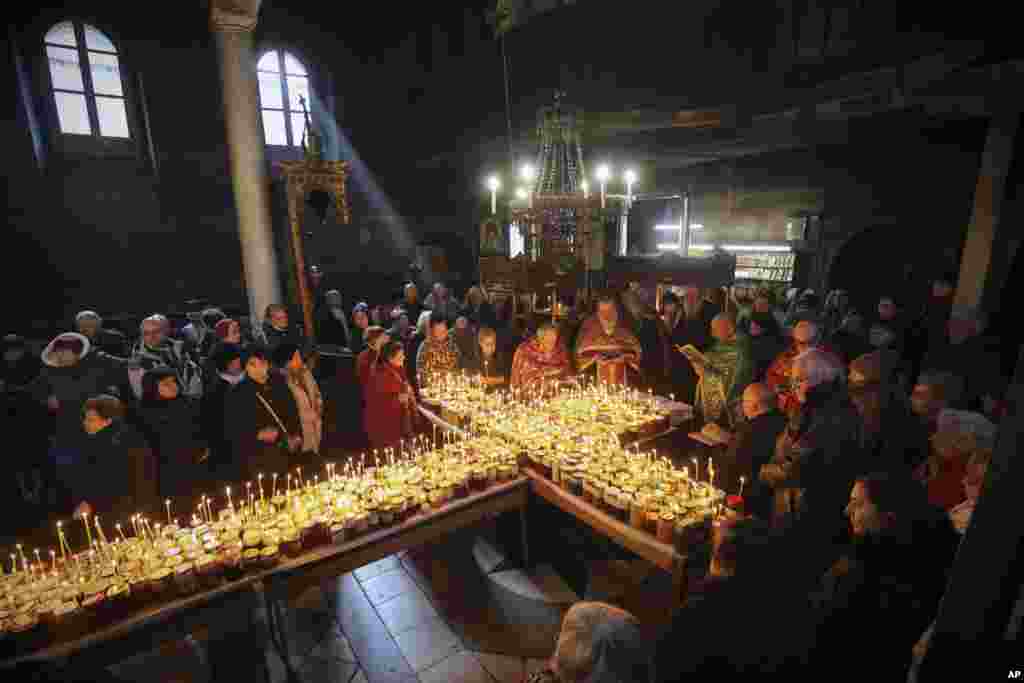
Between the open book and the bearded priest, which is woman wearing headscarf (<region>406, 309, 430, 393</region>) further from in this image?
the open book

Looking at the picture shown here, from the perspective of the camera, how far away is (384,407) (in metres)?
6.45

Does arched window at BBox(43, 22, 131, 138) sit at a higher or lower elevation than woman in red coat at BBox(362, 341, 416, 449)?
higher

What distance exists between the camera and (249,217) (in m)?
8.88

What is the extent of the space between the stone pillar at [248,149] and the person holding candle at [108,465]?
16.0 ft

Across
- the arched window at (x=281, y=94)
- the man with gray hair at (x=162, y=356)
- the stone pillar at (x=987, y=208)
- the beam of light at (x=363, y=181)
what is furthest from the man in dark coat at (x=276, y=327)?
the stone pillar at (x=987, y=208)

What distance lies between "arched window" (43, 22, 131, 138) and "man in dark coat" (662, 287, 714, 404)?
14.7 meters

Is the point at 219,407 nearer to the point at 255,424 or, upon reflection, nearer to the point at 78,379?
the point at 255,424

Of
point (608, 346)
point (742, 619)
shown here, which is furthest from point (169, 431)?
point (742, 619)

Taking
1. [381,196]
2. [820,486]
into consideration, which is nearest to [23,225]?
[381,196]

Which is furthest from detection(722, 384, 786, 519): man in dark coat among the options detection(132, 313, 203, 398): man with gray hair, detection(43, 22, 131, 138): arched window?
detection(43, 22, 131, 138): arched window

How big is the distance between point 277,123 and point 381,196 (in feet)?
12.3

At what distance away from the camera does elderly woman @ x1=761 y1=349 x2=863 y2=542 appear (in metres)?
3.75

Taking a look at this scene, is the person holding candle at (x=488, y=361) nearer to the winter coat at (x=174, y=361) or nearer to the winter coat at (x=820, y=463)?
the winter coat at (x=174, y=361)

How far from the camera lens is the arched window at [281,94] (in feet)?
50.2
